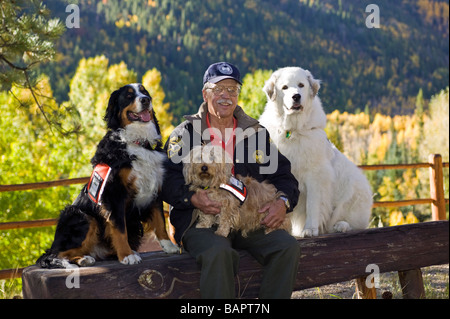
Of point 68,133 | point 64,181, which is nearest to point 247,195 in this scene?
point 68,133

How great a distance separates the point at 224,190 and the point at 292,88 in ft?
4.40

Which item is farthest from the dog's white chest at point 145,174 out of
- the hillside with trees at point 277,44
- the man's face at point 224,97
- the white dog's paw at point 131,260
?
the hillside with trees at point 277,44

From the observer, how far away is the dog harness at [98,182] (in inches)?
134

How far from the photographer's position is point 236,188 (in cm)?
350

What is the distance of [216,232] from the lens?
3.50 metres

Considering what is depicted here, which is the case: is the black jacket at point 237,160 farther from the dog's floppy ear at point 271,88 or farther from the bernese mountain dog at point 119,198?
the dog's floppy ear at point 271,88

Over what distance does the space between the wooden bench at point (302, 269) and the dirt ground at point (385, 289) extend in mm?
1106

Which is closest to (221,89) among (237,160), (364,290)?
(237,160)

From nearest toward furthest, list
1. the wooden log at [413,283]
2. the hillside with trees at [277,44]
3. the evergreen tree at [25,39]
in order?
the wooden log at [413,283]
the evergreen tree at [25,39]
the hillside with trees at [277,44]

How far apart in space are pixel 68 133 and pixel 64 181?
0.80 metres

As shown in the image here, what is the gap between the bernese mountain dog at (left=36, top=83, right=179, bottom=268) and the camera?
341 cm

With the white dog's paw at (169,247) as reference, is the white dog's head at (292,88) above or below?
above

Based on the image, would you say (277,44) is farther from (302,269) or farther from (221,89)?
(302,269)
